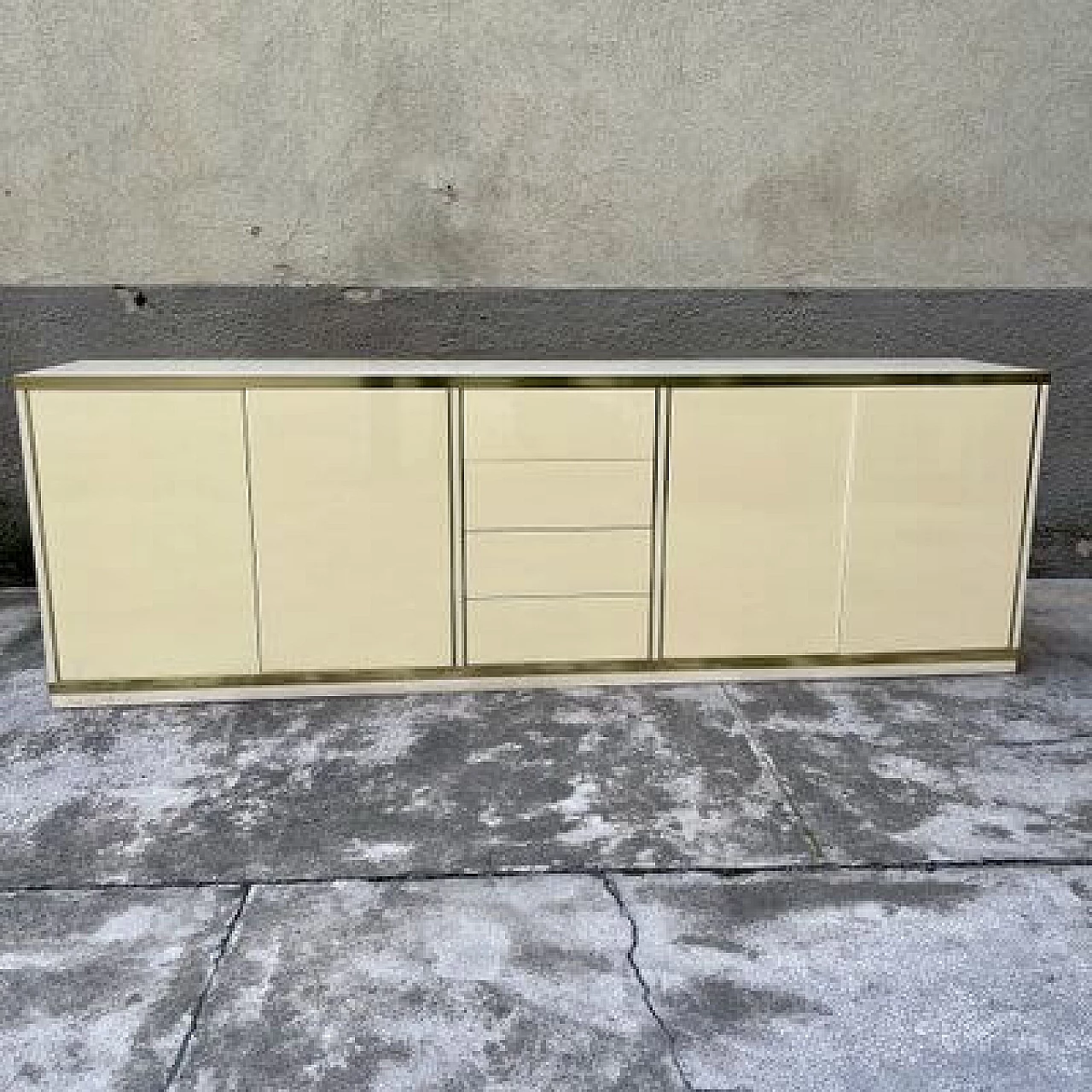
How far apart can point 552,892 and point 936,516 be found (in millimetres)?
1878

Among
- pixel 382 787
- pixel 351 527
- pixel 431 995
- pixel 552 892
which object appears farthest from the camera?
pixel 351 527

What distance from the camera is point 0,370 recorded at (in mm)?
4145

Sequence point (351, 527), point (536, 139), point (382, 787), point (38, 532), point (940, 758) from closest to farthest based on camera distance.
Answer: point (382, 787), point (940, 758), point (38, 532), point (351, 527), point (536, 139)

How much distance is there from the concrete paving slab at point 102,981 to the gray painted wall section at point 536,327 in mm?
2523

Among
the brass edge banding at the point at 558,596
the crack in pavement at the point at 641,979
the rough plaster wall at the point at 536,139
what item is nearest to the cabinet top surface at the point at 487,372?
the brass edge banding at the point at 558,596

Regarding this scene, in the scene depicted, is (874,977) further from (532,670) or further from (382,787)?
(532,670)

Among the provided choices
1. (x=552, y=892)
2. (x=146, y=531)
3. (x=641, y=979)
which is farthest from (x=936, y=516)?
(x=146, y=531)

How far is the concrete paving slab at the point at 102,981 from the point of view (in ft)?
5.52

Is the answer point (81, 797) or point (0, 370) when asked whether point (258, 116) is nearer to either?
point (0, 370)

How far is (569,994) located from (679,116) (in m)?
3.36

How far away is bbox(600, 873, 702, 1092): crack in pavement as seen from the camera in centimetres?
169

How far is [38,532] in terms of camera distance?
3.04 m

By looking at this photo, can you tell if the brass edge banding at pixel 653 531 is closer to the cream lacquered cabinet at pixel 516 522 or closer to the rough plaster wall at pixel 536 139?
the cream lacquered cabinet at pixel 516 522

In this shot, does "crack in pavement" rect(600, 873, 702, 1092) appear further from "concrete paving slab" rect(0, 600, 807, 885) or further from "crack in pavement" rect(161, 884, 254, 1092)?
"crack in pavement" rect(161, 884, 254, 1092)
